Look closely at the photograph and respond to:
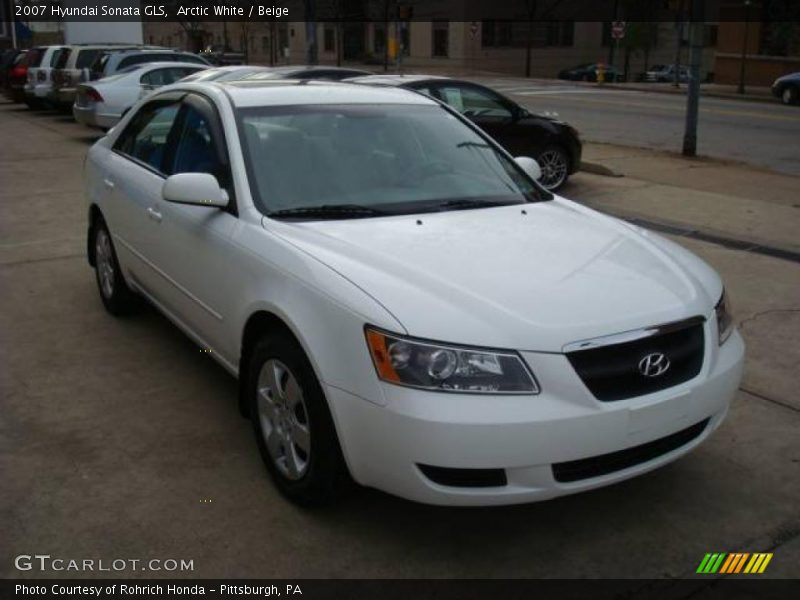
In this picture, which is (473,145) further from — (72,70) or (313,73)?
(72,70)

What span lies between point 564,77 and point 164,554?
50259 millimetres

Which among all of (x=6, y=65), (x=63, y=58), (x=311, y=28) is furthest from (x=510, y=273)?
(x=6, y=65)

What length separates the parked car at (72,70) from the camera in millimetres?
19516

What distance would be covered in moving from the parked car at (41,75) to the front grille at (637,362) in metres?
20.9

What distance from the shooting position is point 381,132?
14.1 ft

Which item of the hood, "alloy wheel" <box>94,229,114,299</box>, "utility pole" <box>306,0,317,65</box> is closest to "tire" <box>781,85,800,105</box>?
"utility pole" <box>306,0,317,65</box>

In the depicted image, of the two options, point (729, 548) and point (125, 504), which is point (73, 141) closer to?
point (125, 504)

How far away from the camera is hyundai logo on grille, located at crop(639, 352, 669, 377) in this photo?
9.76 feet

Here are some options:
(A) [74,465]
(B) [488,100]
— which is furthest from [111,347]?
(B) [488,100]

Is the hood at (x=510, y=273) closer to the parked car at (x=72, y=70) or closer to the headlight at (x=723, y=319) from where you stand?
the headlight at (x=723, y=319)

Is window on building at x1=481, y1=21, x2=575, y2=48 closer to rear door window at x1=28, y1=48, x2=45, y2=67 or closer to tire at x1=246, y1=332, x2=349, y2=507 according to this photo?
rear door window at x1=28, y1=48, x2=45, y2=67

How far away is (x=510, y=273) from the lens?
3.20 meters

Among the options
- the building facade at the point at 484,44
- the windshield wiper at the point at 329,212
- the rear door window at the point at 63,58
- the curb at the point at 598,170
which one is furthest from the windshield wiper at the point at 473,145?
the building facade at the point at 484,44

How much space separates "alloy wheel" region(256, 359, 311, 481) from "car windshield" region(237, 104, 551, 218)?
75 centimetres
